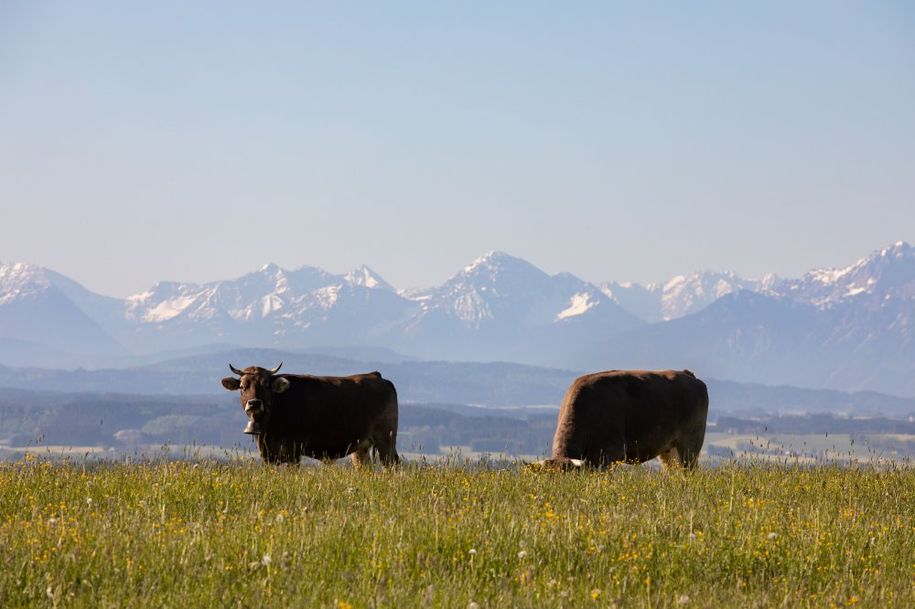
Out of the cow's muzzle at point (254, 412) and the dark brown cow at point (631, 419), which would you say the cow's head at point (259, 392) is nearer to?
the cow's muzzle at point (254, 412)

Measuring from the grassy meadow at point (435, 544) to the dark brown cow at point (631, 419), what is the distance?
4.01m

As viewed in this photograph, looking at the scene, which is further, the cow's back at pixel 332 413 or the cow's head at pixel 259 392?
the cow's back at pixel 332 413

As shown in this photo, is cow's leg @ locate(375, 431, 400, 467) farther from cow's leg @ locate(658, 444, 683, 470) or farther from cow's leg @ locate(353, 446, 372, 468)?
cow's leg @ locate(658, 444, 683, 470)

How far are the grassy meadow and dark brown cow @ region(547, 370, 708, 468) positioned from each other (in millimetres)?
4011

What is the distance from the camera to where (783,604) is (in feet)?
28.8

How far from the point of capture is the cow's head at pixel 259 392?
21.1 meters

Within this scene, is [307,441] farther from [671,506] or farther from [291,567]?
[291,567]

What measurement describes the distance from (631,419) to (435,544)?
10.1 meters

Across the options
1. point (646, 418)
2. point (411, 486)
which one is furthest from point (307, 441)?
point (411, 486)

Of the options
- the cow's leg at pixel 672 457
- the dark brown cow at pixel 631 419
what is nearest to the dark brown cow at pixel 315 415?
the dark brown cow at pixel 631 419

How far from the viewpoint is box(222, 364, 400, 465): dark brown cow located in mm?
21453

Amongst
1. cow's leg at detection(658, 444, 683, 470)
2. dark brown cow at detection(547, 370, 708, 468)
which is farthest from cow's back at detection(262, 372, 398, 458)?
cow's leg at detection(658, 444, 683, 470)

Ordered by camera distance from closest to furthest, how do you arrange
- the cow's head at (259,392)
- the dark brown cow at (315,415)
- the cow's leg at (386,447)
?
1. the cow's head at (259,392)
2. the dark brown cow at (315,415)
3. the cow's leg at (386,447)

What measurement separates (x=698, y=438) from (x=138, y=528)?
1313cm
